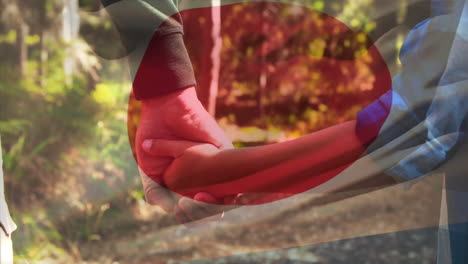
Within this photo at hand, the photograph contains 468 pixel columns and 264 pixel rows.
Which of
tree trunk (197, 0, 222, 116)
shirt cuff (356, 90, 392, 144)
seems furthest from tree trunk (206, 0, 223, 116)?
shirt cuff (356, 90, 392, 144)

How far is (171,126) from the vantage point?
406 millimetres

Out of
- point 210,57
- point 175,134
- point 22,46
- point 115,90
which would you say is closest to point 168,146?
point 175,134

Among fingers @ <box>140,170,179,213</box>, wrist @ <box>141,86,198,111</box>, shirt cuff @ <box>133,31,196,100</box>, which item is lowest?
fingers @ <box>140,170,179,213</box>

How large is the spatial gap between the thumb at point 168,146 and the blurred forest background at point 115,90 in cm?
7

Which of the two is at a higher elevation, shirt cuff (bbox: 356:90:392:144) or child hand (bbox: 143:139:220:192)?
shirt cuff (bbox: 356:90:392:144)

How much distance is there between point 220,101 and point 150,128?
0.37 ft

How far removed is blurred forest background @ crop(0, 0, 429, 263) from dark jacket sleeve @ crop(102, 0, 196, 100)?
0.04 metres

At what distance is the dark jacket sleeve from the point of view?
1.31 ft

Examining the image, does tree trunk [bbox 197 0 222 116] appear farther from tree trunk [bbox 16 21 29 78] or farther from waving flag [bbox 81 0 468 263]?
tree trunk [bbox 16 21 29 78]

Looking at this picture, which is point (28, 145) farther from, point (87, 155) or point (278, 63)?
point (278, 63)

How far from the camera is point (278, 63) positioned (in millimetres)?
542

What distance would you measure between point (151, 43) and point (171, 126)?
0.07 meters

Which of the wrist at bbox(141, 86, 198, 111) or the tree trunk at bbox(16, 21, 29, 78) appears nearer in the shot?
the wrist at bbox(141, 86, 198, 111)

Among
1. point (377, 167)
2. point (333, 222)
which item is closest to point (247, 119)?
point (377, 167)
